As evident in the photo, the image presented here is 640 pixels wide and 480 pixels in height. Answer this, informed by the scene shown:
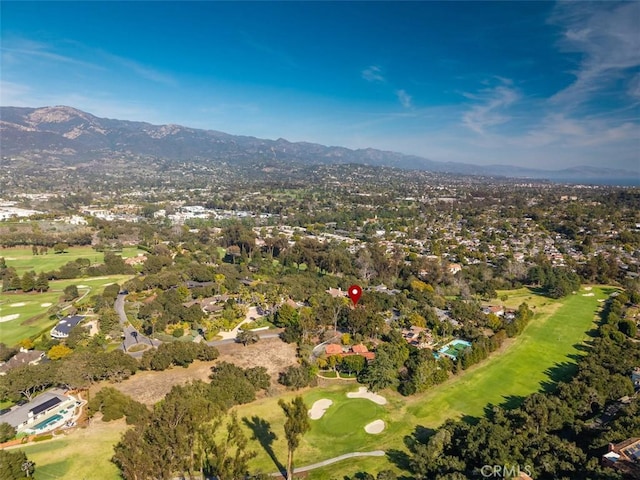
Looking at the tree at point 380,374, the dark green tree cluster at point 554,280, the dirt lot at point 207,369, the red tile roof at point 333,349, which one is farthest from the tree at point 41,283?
the dark green tree cluster at point 554,280

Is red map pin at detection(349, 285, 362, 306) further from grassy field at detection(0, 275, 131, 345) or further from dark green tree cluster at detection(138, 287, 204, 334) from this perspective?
grassy field at detection(0, 275, 131, 345)

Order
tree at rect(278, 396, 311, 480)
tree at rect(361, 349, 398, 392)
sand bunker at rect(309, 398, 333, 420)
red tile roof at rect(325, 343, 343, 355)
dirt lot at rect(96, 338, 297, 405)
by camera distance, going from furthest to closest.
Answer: red tile roof at rect(325, 343, 343, 355), tree at rect(361, 349, 398, 392), dirt lot at rect(96, 338, 297, 405), sand bunker at rect(309, 398, 333, 420), tree at rect(278, 396, 311, 480)

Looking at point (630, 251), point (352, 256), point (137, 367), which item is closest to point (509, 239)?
point (630, 251)

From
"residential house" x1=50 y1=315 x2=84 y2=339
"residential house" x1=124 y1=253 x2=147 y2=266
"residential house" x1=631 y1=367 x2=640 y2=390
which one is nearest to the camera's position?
"residential house" x1=631 y1=367 x2=640 y2=390

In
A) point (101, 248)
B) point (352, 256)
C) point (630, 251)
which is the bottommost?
point (101, 248)

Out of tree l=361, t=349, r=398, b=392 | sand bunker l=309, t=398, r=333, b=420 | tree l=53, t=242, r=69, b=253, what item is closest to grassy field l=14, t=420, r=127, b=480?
sand bunker l=309, t=398, r=333, b=420

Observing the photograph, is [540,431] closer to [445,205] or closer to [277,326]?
[277,326]

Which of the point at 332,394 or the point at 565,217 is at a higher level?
the point at 565,217
